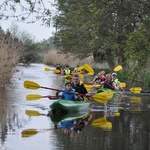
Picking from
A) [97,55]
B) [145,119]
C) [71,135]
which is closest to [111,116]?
[145,119]

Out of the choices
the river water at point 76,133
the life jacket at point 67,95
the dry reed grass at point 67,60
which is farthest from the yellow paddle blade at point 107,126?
the dry reed grass at point 67,60

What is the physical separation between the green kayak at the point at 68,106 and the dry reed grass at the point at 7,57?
6.45 m

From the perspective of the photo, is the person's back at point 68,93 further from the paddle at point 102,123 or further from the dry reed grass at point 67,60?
the dry reed grass at point 67,60

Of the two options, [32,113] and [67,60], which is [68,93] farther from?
[67,60]

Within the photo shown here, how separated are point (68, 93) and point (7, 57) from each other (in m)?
6.89

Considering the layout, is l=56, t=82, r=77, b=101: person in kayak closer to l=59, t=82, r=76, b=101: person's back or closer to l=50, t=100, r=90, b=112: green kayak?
l=59, t=82, r=76, b=101: person's back

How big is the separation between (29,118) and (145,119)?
3.88m

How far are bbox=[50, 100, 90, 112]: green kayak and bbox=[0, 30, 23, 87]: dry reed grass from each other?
6454 millimetres

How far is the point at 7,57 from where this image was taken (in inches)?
814

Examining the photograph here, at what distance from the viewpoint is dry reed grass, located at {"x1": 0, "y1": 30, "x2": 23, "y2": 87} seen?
20.5 meters

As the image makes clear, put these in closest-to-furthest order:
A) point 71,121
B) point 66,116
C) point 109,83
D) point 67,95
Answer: point 71,121, point 66,116, point 67,95, point 109,83

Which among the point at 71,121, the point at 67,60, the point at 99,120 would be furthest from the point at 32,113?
the point at 67,60

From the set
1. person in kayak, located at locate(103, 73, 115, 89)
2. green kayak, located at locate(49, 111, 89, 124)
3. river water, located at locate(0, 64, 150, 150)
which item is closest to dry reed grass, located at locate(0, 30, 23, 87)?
river water, located at locate(0, 64, 150, 150)

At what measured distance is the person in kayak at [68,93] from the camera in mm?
14586
